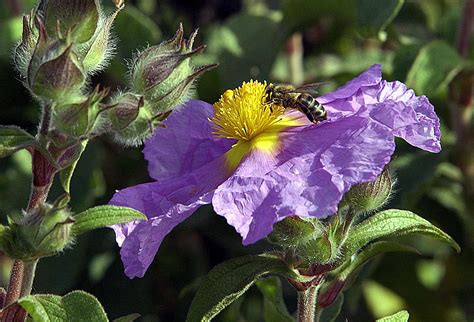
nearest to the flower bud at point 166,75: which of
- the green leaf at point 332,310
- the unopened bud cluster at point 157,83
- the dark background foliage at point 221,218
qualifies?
the unopened bud cluster at point 157,83

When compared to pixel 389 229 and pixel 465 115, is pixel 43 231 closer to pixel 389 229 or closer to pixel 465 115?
pixel 389 229

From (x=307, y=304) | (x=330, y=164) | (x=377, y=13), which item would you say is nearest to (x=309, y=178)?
(x=330, y=164)

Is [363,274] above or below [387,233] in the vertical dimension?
below

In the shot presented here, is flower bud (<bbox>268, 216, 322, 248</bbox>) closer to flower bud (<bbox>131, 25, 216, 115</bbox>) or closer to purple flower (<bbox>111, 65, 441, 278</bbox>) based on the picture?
purple flower (<bbox>111, 65, 441, 278</bbox>)

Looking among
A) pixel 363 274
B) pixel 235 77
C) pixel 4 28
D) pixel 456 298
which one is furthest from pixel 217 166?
pixel 456 298

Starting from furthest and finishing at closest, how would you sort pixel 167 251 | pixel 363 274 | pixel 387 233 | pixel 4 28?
1. pixel 167 251
2. pixel 4 28
3. pixel 363 274
4. pixel 387 233

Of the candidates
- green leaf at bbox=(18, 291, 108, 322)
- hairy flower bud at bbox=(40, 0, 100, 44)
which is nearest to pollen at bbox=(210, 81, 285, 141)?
hairy flower bud at bbox=(40, 0, 100, 44)

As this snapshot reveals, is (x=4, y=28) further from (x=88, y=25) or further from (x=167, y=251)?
(x=88, y=25)
